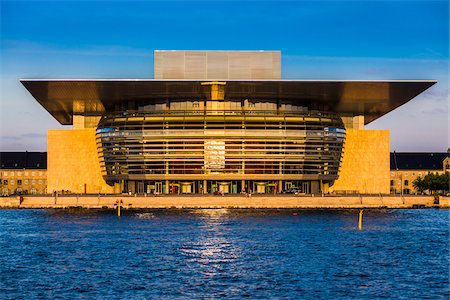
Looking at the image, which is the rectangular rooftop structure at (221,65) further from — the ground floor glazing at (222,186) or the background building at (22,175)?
the background building at (22,175)

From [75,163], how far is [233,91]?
91.5ft

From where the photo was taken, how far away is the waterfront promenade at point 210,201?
95.0 meters

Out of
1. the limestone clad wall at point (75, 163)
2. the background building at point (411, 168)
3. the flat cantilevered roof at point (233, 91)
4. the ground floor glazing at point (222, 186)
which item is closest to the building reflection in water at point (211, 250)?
the flat cantilevered roof at point (233, 91)

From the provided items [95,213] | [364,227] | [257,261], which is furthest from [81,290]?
[95,213]

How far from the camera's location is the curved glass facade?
340ft

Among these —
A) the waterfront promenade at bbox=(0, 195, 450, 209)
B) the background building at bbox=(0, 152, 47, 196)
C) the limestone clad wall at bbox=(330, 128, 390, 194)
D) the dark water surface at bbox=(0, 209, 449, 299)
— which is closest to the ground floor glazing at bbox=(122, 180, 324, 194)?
the limestone clad wall at bbox=(330, 128, 390, 194)

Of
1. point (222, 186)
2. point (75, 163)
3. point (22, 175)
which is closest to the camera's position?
point (222, 186)

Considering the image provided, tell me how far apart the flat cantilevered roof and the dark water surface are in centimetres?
2123

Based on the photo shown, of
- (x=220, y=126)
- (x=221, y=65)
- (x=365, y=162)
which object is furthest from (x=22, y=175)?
(x=365, y=162)

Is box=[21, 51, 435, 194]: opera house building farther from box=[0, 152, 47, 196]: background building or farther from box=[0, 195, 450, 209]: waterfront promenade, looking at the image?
box=[0, 152, 47, 196]: background building

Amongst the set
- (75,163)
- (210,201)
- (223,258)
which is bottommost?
(223,258)

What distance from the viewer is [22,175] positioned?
517ft

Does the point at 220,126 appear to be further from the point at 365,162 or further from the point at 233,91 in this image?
the point at 365,162

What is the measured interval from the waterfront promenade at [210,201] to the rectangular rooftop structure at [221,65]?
15.7m
